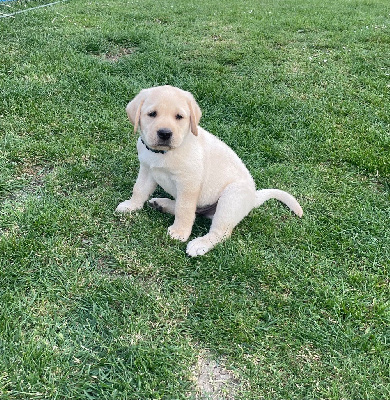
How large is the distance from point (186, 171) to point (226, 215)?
0.45 metres

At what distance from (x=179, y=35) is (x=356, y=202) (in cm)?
528

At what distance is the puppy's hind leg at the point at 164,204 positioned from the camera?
11.5 feet

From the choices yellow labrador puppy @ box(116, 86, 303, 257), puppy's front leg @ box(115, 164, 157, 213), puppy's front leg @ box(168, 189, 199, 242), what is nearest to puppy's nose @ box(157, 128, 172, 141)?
yellow labrador puppy @ box(116, 86, 303, 257)

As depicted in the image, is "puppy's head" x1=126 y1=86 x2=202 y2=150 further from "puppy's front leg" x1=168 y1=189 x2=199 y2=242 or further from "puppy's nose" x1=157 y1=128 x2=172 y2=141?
"puppy's front leg" x1=168 y1=189 x2=199 y2=242

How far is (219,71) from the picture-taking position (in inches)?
250

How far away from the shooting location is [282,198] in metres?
3.63

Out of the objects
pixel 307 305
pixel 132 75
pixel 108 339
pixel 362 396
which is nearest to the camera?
pixel 362 396

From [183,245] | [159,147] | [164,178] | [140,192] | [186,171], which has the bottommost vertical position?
[183,245]

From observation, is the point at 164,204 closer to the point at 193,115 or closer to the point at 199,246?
the point at 199,246

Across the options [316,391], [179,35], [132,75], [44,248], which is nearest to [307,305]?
[316,391]

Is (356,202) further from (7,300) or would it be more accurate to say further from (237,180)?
(7,300)

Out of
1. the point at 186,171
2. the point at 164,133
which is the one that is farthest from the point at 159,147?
the point at 186,171

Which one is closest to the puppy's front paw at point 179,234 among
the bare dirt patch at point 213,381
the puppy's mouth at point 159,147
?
the puppy's mouth at point 159,147

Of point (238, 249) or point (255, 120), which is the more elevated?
point (255, 120)
